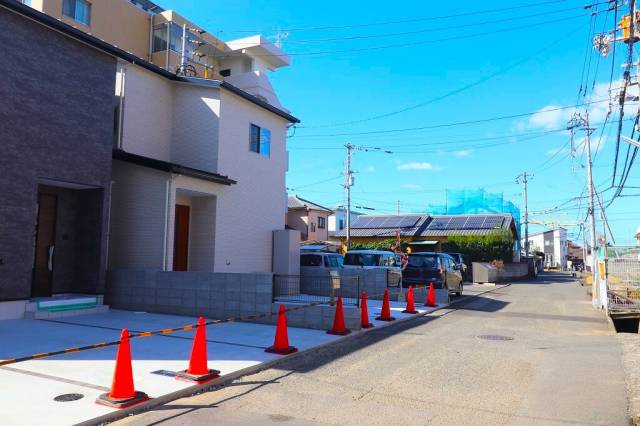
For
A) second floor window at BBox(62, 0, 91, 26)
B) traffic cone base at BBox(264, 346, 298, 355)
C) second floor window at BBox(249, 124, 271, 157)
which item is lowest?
traffic cone base at BBox(264, 346, 298, 355)

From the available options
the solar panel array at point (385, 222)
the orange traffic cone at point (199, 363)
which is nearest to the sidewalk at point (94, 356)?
the orange traffic cone at point (199, 363)

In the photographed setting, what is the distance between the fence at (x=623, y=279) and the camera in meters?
13.3

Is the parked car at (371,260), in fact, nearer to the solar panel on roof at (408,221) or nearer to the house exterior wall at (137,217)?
the house exterior wall at (137,217)

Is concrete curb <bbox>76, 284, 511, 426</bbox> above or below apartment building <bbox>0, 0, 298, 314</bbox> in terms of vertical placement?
below

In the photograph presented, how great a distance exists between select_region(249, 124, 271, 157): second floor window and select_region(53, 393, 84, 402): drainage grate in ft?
42.6

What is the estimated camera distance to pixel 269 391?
604 centimetres

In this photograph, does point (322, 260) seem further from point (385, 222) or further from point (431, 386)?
point (385, 222)

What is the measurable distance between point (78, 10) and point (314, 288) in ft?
61.4

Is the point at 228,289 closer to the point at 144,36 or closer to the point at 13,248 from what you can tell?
the point at 13,248

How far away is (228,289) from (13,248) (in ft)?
15.4

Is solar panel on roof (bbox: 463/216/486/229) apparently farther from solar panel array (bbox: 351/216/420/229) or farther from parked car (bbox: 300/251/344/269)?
parked car (bbox: 300/251/344/269)

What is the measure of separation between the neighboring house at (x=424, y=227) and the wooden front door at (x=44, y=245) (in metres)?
29.1

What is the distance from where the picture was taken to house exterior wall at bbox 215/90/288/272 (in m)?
16.2

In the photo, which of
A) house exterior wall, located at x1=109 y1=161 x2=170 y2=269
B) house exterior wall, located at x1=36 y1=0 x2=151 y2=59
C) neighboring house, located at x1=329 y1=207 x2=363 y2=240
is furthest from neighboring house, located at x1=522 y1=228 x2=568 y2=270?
house exterior wall, located at x1=109 y1=161 x2=170 y2=269
